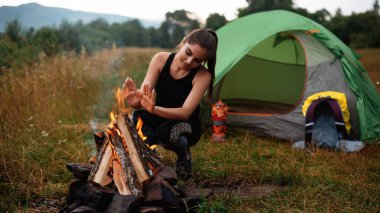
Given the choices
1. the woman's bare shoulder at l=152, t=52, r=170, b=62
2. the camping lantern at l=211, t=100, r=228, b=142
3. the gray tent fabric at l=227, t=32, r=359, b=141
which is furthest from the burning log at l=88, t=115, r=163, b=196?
the gray tent fabric at l=227, t=32, r=359, b=141

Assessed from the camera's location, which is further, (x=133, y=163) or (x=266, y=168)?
(x=266, y=168)

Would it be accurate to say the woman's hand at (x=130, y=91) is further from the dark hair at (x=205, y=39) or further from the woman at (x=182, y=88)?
the dark hair at (x=205, y=39)

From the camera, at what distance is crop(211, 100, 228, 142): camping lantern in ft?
16.3

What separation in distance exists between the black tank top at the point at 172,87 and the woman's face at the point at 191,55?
0.48 ft

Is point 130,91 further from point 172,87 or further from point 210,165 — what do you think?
point 210,165

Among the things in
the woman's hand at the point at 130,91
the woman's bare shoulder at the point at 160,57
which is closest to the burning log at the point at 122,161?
the woman's hand at the point at 130,91

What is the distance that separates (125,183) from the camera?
2.51 m

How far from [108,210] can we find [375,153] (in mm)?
3140

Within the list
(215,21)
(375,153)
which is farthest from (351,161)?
(215,21)

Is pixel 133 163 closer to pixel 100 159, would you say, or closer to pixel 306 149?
pixel 100 159

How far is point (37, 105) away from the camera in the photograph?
4.83m

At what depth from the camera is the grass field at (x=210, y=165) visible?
2791 millimetres

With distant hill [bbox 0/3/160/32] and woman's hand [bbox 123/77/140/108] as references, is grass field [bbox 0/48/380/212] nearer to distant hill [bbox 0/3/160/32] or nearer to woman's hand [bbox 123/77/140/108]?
woman's hand [bbox 123/77/140/108]

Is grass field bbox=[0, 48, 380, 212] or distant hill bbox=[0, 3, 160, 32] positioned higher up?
distant hill bbox=[0, 3, 160, 32]
